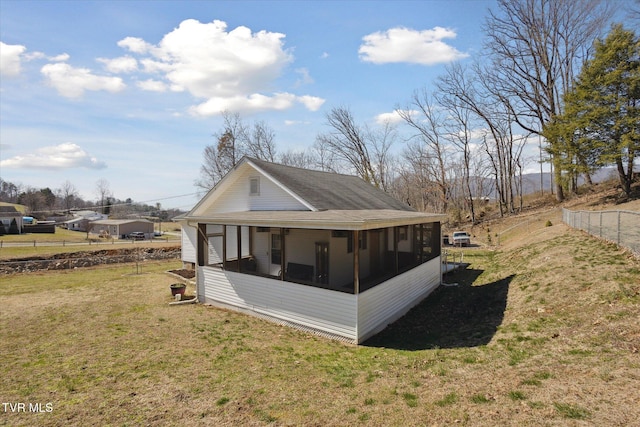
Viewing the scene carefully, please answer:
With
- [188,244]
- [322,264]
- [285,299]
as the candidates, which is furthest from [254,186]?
[188,244]

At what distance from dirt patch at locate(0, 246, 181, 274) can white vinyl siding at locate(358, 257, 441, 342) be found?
21593mm

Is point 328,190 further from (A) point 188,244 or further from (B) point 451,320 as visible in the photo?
(A) point 188,244

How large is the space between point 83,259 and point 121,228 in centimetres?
3354

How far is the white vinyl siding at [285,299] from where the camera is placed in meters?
8.52

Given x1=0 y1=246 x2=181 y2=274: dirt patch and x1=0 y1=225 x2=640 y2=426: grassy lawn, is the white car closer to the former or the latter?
x1=0 y1=225 x2=640 y2=426: grassy lawn

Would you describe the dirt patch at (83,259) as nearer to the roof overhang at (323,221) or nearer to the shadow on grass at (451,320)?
the roof overhang at (323,221)

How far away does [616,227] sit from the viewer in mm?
11523

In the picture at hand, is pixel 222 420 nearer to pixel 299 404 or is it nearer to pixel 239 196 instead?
pixel 299 404

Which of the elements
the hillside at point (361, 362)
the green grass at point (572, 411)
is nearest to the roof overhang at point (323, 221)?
the hillside at point (361, 362)

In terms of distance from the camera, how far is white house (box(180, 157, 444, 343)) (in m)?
8.76

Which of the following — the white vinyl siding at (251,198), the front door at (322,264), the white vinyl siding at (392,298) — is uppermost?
the white vinyl siding at (251,198)

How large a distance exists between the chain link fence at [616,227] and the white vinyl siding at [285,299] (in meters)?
8.66

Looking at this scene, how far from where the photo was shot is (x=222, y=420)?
4.89 meters

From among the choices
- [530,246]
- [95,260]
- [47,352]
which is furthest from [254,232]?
[95,260]
